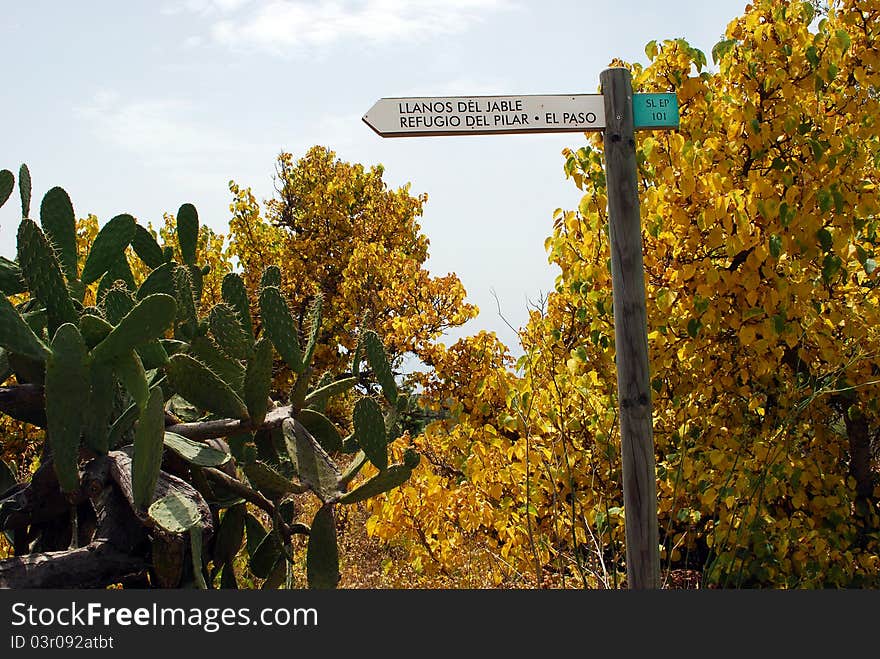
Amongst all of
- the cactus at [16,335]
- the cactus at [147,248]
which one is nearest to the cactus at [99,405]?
the cactus at [16,335]

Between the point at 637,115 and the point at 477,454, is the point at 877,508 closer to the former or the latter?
the point at 477,454

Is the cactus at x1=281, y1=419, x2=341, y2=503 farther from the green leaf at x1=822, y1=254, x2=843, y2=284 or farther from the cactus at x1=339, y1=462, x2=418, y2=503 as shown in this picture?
the green leaf at x1=822, y1=254, x2=843, y2=284

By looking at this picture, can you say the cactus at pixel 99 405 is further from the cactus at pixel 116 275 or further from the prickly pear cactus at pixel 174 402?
the cactus at pixel 116 275

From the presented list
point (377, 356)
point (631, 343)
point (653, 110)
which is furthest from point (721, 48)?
point (377, 356)

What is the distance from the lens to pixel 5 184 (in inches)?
119

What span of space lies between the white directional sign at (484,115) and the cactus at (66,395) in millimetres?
1100

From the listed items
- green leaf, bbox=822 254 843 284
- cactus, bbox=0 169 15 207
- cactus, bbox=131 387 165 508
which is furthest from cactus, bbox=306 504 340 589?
green leaf, bbox=822 254 843 284

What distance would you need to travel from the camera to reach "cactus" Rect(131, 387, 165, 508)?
6.97 ft

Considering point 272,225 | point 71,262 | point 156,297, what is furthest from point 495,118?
point 272,225

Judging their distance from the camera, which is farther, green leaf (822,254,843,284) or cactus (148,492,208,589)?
green leaf (822,254,843,284)

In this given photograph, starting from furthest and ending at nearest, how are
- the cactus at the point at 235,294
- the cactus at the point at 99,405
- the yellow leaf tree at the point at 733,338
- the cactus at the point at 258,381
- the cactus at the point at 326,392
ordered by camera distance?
the yellow leaf tree at the point at 733,338
the cactus at the point at 235,294
the cactus at the point at 326,392
the cactus at the point at 258,381
the cactus at the point at 99,405

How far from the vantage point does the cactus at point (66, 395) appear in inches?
84.3

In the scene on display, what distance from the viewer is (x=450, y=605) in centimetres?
225

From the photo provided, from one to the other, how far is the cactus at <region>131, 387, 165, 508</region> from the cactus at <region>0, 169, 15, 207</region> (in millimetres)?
1306
